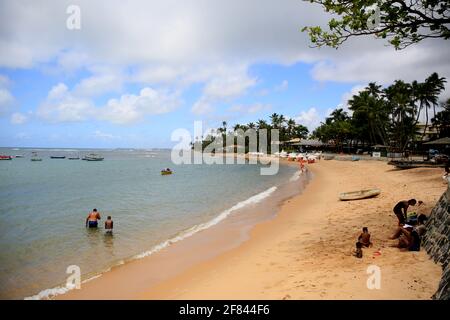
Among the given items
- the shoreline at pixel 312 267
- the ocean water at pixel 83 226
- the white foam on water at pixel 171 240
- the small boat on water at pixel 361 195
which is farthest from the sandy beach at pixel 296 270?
the small boat on water at pixel 361 195

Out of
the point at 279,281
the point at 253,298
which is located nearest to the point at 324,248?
the point at 279,281

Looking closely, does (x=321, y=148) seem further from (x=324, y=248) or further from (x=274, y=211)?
(x=324, y=248)

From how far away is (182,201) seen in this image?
1059 inches

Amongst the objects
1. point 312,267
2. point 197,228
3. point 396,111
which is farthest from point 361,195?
point 396,111

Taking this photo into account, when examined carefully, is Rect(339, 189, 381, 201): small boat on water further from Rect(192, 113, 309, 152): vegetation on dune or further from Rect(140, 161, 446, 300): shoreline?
Rect(192, 113, 309, 152): vegetation on dune

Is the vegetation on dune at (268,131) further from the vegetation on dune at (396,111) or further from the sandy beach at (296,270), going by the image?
the sandy beach at (296,270)

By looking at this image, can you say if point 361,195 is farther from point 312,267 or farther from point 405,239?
point 312,267

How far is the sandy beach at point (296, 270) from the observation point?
7.61 meters

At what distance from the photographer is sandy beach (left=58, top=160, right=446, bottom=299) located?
7609mm

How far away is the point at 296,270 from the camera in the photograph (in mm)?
9641

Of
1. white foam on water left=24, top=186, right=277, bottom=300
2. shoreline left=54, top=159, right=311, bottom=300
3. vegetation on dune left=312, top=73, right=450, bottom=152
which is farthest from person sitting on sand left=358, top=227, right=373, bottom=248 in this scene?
vegetation on dune left=312, top=73, right=450, bottom=152

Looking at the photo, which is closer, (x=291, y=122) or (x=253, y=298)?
(x=253, y=298)

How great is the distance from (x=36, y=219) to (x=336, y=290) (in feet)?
65.9

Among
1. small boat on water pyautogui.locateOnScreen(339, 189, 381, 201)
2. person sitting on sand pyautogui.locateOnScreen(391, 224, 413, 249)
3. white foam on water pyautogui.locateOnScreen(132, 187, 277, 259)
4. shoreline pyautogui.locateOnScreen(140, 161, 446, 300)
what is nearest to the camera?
shoreline pyautogui.locateOnScreen(140, 161, 446, 300)
